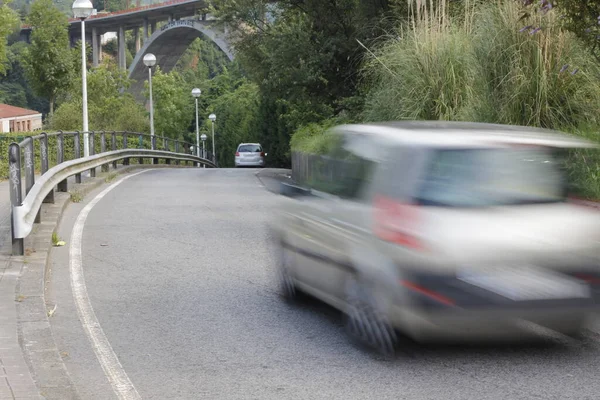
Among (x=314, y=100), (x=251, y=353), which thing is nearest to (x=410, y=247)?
(x=251, y=353)

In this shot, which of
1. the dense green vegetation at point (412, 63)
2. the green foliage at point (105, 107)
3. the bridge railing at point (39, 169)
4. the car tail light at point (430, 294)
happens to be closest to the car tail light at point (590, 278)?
the car tail light at point (430, 294)

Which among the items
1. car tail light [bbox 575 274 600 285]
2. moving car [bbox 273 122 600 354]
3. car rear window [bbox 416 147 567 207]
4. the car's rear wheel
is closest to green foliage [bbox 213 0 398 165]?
moving car [bbox 273 122 600 354]

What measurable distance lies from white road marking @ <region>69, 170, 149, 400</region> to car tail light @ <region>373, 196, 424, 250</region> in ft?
5.76

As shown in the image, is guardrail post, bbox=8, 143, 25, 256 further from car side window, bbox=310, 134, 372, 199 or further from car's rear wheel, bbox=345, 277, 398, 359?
car's rear wheel, bbox=345, 277, 398, 359

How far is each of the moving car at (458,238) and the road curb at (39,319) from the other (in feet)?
6.21

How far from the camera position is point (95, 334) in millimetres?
7012

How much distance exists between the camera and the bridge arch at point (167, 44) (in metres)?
76.3

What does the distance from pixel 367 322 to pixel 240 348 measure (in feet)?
2.82

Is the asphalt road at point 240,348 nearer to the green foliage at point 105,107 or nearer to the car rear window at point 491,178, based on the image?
the car rear window at point 491,178

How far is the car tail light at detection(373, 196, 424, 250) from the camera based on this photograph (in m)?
5.96

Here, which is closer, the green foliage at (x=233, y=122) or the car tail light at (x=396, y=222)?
the car tail light at (x=396, y=222)

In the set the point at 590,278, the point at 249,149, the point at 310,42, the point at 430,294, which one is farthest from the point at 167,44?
the point at 430,294

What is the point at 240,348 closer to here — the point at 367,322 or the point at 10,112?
the point at 367,322

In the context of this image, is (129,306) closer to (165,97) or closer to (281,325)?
(281,325)
